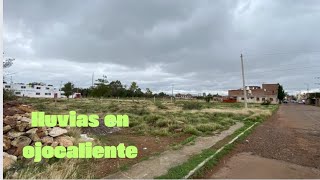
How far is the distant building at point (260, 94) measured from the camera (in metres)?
111

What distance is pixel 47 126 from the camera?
36.2 ft

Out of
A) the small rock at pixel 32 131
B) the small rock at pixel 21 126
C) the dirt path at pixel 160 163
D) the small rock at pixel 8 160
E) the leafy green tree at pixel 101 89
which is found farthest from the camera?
the leafy green tree at pixel 101 89

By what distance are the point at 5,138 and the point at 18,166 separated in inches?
92.1

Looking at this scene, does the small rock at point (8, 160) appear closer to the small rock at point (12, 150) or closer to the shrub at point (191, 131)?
the small rock at point (12, 150)

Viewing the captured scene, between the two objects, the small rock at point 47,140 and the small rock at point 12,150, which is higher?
the small rock at point 47,140

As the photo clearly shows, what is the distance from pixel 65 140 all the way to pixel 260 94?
11661 cm

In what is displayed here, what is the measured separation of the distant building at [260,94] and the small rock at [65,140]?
100906 mm

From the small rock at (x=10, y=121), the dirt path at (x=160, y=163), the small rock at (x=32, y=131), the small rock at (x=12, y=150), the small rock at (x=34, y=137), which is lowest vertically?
the dirt path at (x=160, y=163)

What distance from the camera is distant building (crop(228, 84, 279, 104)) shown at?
11141 centimetres

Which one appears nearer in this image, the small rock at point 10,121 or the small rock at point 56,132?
the small rock at point 56,132

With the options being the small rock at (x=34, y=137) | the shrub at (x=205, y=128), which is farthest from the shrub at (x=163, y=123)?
the small rock at (x=34, y=137)

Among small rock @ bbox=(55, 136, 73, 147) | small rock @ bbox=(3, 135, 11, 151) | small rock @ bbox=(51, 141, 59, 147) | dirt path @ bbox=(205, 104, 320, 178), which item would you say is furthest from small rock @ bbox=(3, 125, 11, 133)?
dirt path @ bbox=(205, 104, 320, 178)

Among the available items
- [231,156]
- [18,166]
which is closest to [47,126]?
[18,166]

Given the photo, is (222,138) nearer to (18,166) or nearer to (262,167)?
(262,167)
